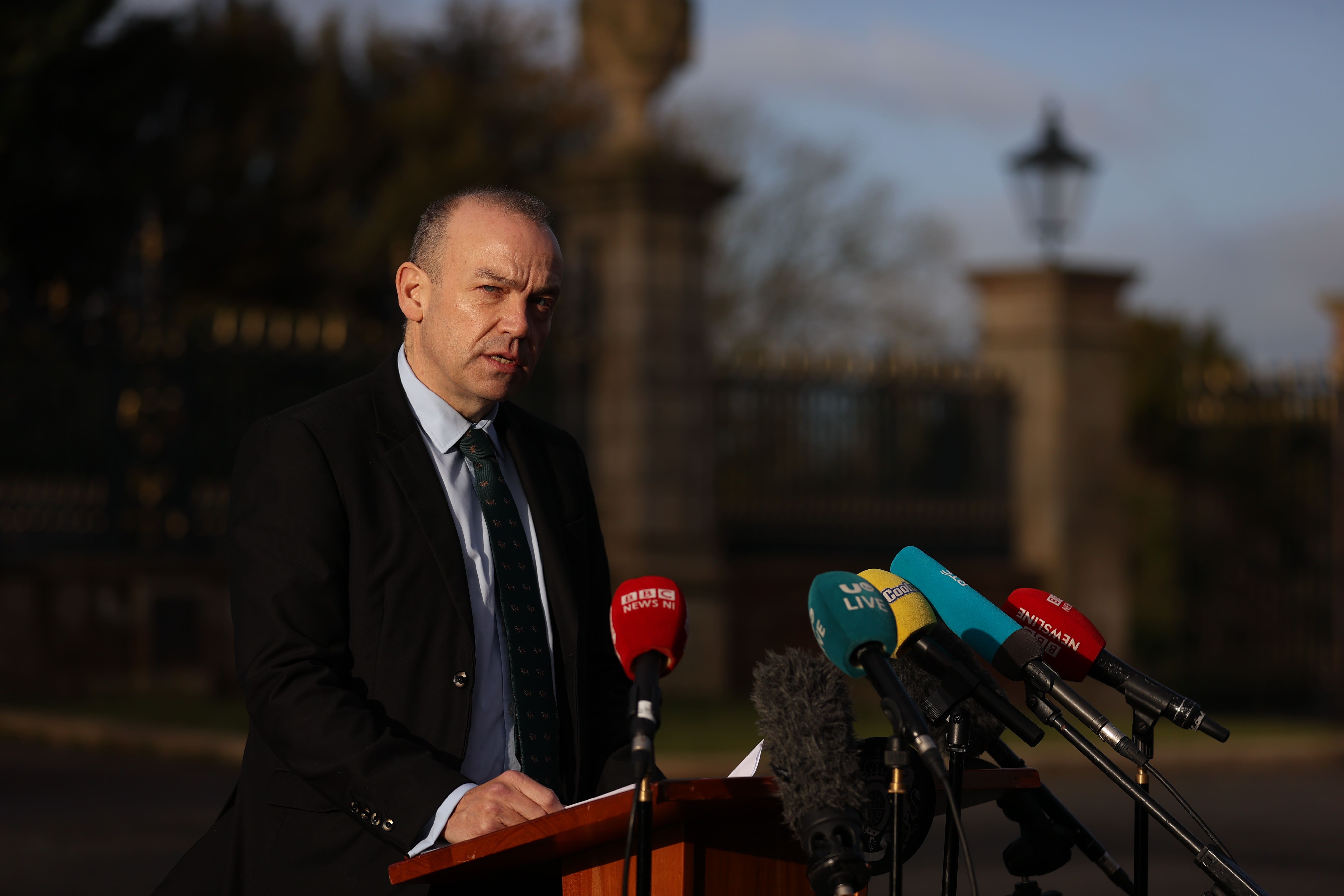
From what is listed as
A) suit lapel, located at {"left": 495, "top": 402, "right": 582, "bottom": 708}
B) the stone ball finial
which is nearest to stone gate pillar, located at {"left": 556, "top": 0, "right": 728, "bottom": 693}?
the stone ball finial

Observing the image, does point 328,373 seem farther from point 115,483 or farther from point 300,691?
point 300,691

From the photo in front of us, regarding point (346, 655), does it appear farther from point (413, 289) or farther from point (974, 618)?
point (974, 618)

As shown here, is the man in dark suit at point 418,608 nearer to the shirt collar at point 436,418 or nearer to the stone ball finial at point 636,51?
the shirt collar at point 436,418

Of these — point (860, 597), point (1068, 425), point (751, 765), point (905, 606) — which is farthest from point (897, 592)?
point (1068, 425)

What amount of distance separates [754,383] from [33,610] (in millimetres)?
5718

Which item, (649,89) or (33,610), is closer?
(33,610)

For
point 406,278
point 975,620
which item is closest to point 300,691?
point 406,278

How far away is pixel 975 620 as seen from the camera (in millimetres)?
2818

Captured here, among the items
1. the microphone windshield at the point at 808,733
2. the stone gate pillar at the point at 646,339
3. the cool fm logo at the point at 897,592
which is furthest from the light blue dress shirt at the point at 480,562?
the stone gate pillar at the point at 646,339

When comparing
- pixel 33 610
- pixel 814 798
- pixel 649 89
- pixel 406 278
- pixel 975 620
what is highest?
pixel 649 89

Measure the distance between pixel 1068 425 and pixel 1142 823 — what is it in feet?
41.4

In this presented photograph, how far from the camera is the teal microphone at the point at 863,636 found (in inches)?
97.3

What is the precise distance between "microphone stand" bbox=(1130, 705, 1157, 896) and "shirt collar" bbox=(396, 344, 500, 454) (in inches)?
50.9

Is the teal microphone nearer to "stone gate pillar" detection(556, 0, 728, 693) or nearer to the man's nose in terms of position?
the man's nose
